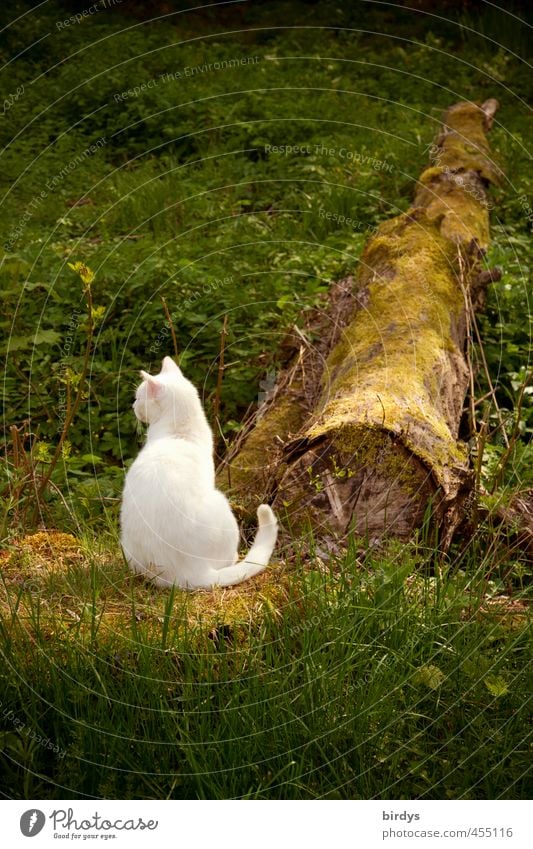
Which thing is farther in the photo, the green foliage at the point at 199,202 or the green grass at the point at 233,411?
the green foliage at the point at 199,202

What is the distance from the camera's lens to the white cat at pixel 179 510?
347cm

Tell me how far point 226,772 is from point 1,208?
23.6 ft

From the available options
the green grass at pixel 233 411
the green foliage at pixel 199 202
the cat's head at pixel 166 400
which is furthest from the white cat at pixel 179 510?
the green foliage at pixel 199 202

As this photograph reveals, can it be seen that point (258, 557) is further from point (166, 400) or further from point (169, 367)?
point (169, 367)

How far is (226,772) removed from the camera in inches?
115

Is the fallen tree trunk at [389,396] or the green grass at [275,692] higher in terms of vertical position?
the fallen tree trunk at [389,396]

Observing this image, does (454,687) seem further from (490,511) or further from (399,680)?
(490,511)

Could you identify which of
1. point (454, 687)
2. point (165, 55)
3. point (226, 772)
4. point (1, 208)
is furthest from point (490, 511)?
point (165, 55)

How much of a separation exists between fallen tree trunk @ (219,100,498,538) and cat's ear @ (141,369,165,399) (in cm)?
76

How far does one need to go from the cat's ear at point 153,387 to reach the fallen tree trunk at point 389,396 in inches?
29.8
